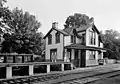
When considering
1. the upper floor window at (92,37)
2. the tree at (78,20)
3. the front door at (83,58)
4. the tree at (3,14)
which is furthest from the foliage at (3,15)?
the tree at (78,20)

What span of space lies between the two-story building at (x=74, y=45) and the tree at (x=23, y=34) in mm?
5468

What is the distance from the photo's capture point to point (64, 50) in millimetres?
23000

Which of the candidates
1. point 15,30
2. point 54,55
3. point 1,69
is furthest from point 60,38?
point 15,30

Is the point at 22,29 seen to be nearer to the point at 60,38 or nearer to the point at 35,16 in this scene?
the point at 35,16

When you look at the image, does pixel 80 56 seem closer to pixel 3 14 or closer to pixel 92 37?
pixel 92 37

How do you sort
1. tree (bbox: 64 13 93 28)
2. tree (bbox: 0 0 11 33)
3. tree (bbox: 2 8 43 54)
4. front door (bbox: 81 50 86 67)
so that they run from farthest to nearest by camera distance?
tree (bbox: 64 13 93 28) → tree (bbox: 2 8 43 54) → front door (bbox: 81 50 86 67) → tree (bbox: 0 0 11 33)

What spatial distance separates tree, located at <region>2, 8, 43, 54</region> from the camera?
29531 mm

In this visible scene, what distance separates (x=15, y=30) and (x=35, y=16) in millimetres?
7283

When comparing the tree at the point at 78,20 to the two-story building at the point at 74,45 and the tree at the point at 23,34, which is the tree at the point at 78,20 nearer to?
the tree at the point at 23,34

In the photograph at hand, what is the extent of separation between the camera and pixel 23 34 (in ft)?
101

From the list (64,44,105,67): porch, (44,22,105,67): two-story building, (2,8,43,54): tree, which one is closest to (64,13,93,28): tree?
(2,8,43,54): tree

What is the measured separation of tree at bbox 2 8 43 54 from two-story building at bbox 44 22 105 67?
17.9ft

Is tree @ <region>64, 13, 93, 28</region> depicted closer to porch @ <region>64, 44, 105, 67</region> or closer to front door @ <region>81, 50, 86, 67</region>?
porch @ <region>64, 44, 105, 67</region>

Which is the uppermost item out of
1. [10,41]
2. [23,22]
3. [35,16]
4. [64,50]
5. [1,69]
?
[35,16]
